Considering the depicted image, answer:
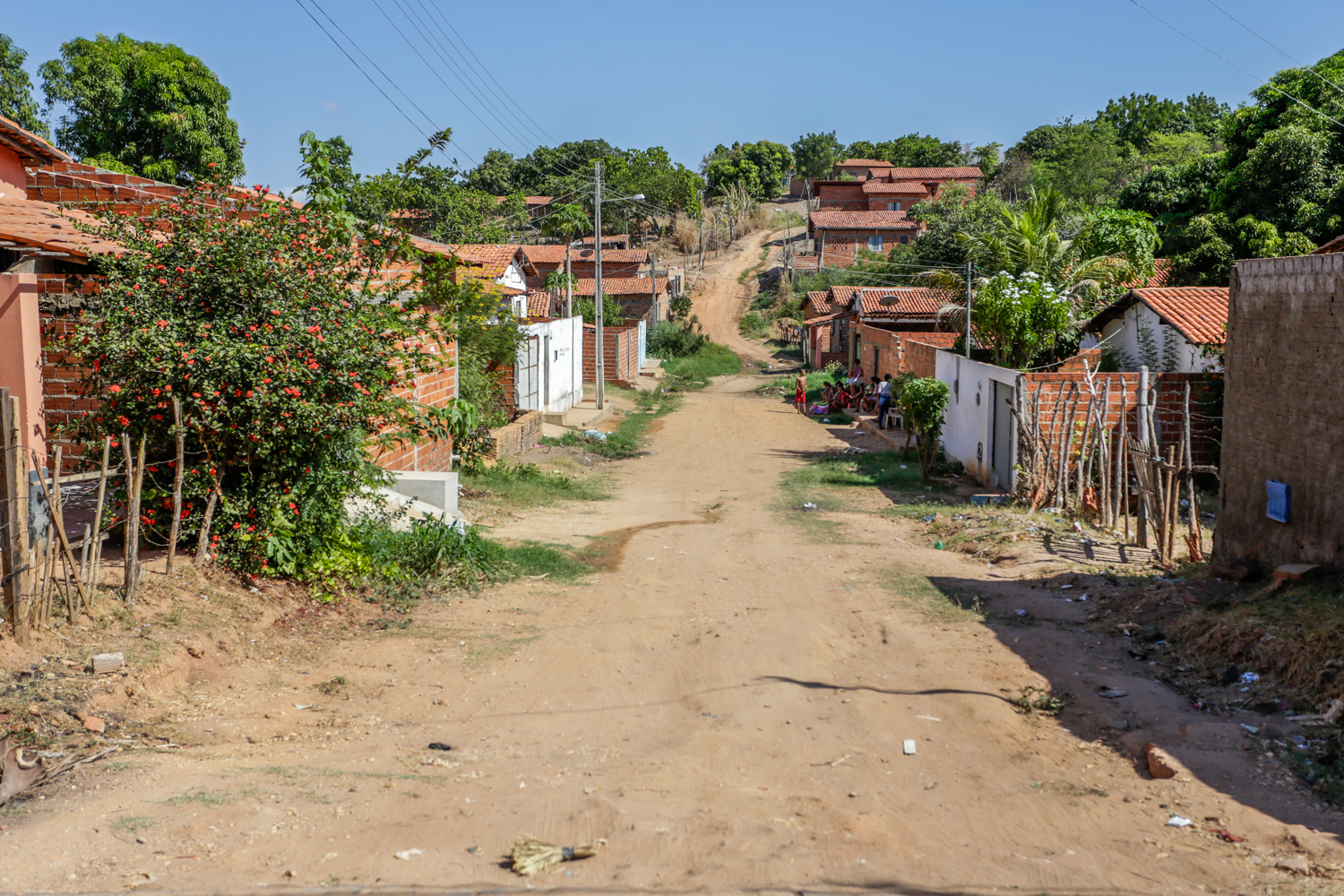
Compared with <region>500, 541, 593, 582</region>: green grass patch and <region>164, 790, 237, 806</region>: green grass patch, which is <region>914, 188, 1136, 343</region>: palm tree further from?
<region>164, 790, 237, 806</region>: green grass patch

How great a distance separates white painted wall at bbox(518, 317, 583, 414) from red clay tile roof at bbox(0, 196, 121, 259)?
548 inches

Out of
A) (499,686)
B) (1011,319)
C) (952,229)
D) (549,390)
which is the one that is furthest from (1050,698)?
(952,229)

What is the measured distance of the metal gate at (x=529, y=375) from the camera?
76.4ft

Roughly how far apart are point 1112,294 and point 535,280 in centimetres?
3060

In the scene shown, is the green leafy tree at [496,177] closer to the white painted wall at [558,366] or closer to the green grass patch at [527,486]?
the white painted wall at [558,366]

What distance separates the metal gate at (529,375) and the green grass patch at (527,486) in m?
5.61

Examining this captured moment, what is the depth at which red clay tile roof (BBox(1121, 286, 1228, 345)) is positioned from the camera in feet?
54.1

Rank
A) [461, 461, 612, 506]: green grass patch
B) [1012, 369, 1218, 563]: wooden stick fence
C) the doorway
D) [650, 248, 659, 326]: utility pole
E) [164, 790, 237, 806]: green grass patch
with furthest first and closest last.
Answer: [650, 248, 659, 326]: utility pole, the doorway, [461, 461, 612, 506]: green grass patch, [1012, 369, 1218, 563]: wooden stick fence, [164, 790, 237, 806]: green grass patch

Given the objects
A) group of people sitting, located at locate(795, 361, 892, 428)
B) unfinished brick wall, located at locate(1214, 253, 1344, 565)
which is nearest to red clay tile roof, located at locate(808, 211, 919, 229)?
group of people sitting, located at locate(795, 361, 892, 428)

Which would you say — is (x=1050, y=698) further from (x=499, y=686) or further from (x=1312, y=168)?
(x=1312, y=168)

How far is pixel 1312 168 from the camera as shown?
74.7 feet

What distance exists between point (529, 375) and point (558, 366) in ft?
10.9

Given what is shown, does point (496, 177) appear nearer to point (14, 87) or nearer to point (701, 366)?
point (701, 366)

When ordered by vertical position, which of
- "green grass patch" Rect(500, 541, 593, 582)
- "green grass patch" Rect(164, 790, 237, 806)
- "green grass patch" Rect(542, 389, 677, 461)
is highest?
"green grass patch" Rect(542, 389, 677, 461)
